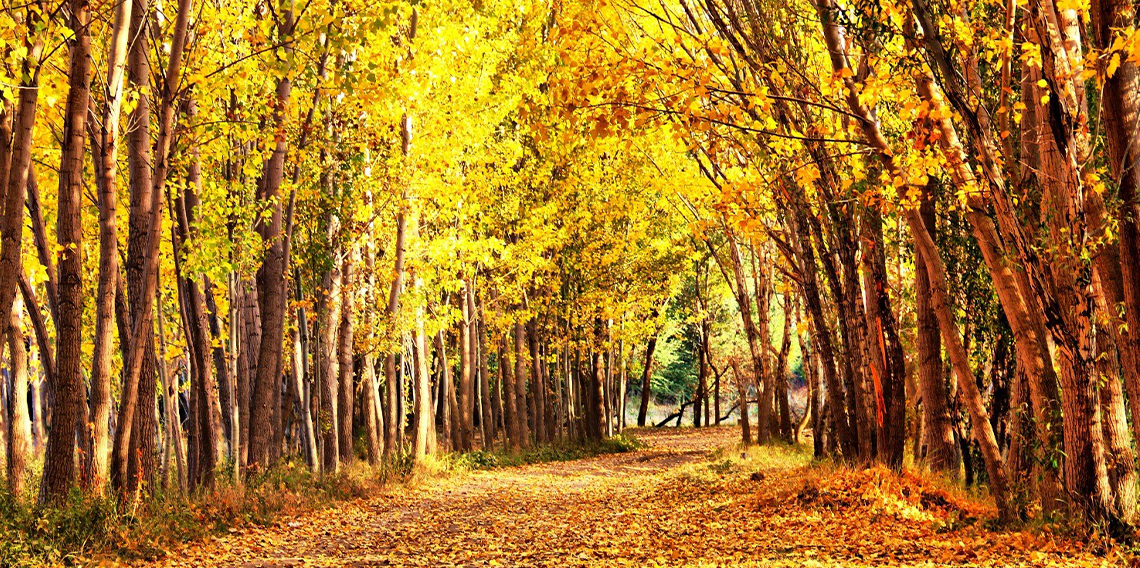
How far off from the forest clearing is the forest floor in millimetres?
77

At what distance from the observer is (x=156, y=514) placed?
8891 mm

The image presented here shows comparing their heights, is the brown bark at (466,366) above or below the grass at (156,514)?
above

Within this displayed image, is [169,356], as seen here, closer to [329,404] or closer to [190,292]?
[329,404]

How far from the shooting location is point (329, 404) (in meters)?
14.6

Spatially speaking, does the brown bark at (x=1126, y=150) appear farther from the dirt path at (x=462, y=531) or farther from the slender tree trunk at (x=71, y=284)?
the slender tree trunk at (x=71, y=284)

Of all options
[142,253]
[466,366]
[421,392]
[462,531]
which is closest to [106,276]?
[142,253]

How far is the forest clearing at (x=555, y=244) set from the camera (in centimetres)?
718

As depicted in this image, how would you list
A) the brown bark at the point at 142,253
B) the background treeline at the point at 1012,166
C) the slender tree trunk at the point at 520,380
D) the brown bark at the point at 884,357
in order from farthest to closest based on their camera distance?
the slender tree trunk at the point at 520,380
the brown bark at the point at 884,357
the brown bark at the point at 142,253
the background treeline at the point at 1012,166

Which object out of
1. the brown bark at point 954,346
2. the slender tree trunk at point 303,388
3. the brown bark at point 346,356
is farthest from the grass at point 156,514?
the brown bark at point 954,346

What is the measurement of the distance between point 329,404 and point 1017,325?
10.2m

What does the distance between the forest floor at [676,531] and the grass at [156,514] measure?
0.80ft

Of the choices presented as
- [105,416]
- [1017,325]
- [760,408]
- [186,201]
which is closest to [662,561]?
[1017,325]

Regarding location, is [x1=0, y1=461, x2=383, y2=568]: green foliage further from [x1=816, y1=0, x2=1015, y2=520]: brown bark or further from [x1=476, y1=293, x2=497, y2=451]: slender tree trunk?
[x1=476, y1=293, x2=497, y2=451]: slender tree trunk

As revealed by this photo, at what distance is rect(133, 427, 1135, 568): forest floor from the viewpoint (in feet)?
25.7
